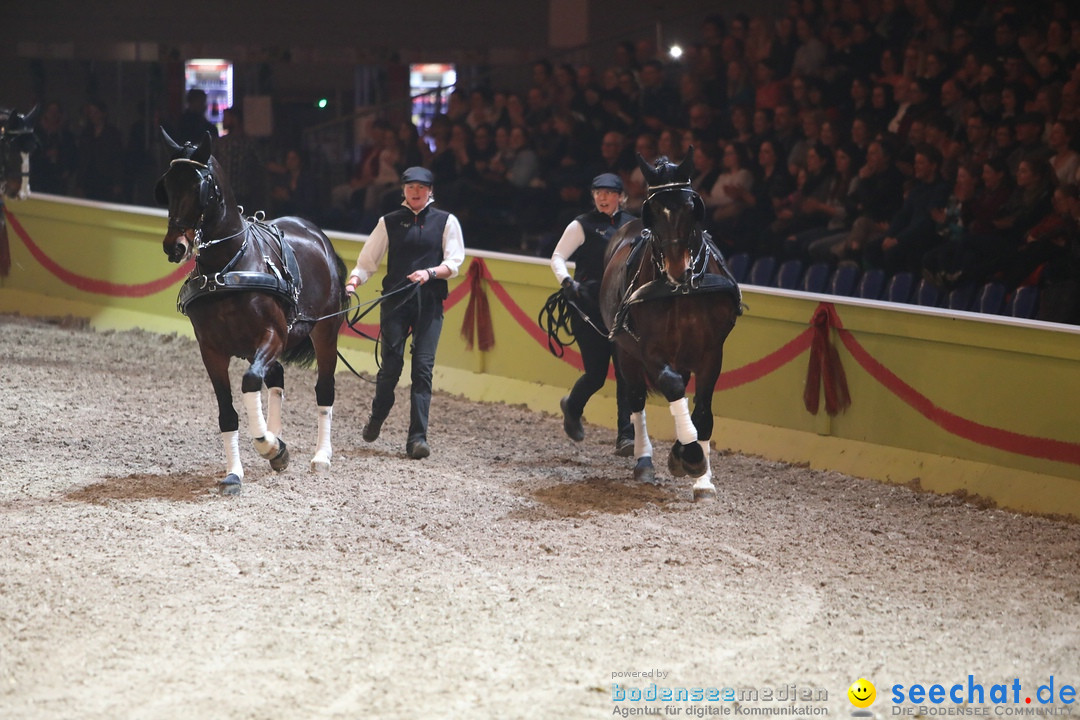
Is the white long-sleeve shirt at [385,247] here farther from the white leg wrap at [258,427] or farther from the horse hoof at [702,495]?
the horse hoof at [702,495]

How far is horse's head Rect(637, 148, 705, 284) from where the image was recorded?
269 inches

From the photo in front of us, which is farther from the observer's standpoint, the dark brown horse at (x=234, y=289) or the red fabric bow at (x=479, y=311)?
the red fabric bow at (x=479, y=311)

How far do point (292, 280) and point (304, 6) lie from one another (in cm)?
1046

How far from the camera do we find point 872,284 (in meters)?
9.99

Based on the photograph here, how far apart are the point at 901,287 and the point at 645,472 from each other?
124 inches

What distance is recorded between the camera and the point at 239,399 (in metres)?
9.99

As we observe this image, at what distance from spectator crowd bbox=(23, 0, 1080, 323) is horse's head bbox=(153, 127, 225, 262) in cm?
329

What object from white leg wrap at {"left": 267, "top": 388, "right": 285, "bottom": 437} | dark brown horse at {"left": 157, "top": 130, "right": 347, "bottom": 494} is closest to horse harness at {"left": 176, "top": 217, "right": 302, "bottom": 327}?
dark brown horse at {"left": 157, "top": 130, "right": 347, "bottom": 494}

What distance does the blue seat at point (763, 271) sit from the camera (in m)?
10.8

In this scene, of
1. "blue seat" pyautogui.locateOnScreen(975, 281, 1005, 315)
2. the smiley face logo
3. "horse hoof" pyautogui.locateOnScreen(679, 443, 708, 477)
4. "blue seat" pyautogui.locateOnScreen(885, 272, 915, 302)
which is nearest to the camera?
the smiley face logo

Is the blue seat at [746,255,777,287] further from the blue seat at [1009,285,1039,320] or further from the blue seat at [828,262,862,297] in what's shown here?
the blue seat at [1009,285,1039,320]

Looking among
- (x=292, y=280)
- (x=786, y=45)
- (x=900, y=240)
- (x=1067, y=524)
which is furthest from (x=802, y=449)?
(x=786, y=45)

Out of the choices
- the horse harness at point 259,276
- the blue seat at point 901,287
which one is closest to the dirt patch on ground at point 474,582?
the horse harness at point 259,276

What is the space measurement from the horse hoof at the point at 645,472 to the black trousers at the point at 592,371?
58 centimetres
